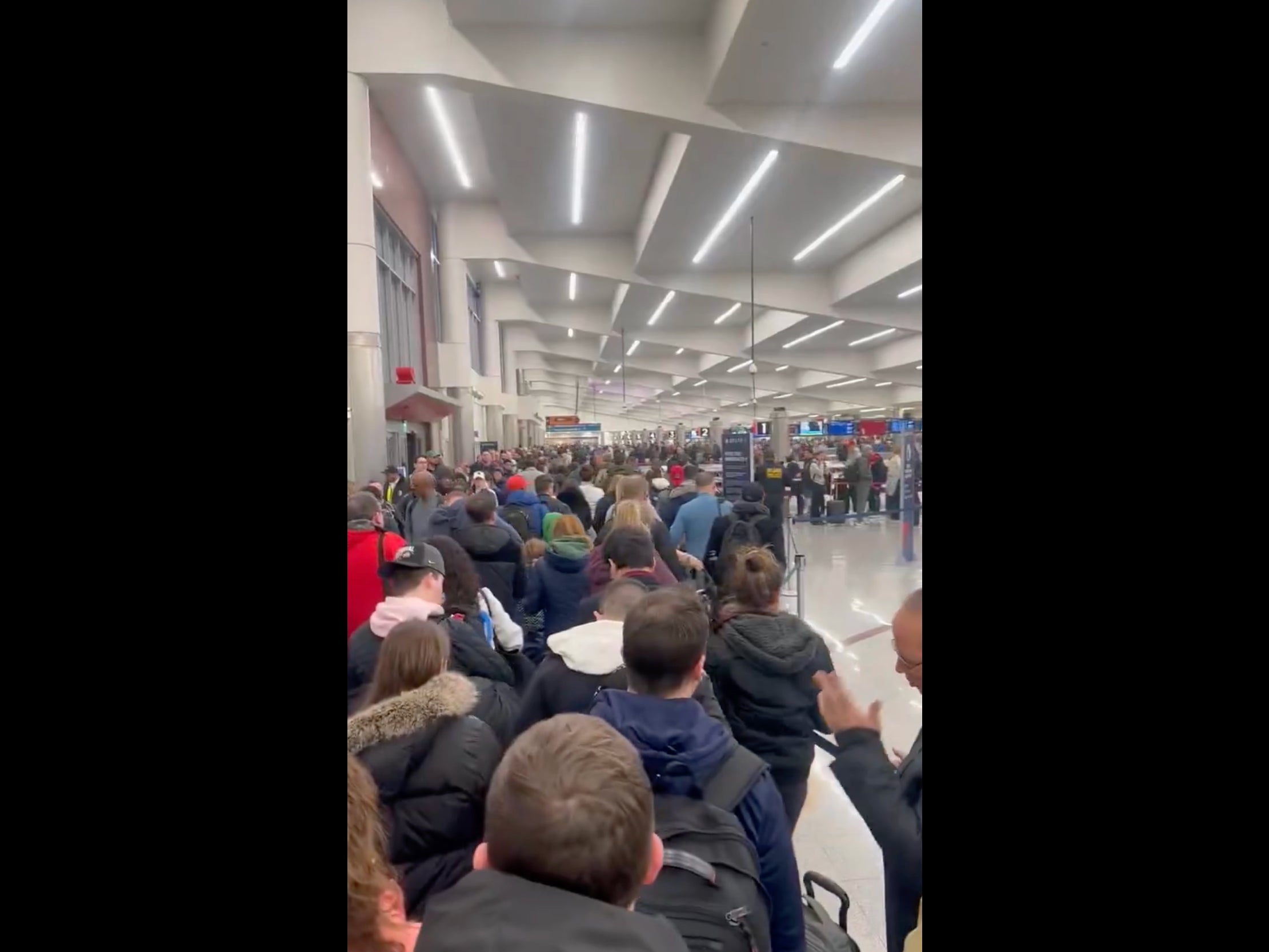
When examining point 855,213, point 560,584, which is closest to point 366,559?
point 560,584

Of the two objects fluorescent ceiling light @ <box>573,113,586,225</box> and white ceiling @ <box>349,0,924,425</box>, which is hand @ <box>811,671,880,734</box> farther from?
fluorescent ceiling light @ <box>573,113,586,225</box>

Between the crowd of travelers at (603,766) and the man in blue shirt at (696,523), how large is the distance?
256cm

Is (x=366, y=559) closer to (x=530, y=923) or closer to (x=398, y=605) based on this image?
(x=398, y=605)

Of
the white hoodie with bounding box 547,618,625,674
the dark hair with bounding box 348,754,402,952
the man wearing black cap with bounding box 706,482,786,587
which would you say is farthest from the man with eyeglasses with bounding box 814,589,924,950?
the man wearing black cap with bounding box 706,482,786,587

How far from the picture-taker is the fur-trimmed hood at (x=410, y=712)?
4.89ft

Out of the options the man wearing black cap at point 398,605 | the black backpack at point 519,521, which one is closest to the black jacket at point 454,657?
the man wearing black cap at point 398,605

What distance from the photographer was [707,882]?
4.04 feet

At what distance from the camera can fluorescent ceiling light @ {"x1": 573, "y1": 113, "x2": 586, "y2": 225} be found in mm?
9500

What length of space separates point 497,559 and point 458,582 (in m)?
0.87

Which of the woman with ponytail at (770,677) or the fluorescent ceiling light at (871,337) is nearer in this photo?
the woman with ponytail at (770,677)

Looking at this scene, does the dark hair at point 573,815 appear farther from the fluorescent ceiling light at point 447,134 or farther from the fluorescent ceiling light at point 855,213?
the fluorescent ceiling light at point 855,213
